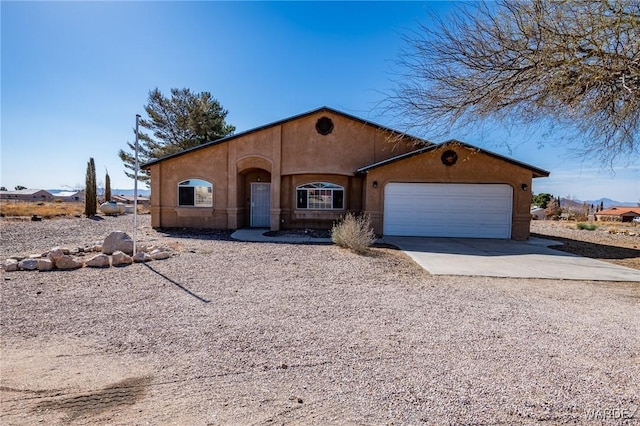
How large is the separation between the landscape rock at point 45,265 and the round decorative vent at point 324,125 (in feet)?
39.5

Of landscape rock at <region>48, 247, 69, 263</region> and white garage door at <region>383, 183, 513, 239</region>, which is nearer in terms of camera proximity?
landscape rock at <region>48, 247, 69, 263</region>

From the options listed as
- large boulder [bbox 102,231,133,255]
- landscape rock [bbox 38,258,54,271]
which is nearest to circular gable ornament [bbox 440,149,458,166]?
large boulder [bbox 102,231,133,255]

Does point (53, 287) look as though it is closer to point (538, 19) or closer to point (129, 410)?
point (129, 410)

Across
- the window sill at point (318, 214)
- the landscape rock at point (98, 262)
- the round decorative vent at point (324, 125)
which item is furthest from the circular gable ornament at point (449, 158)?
the landscape rock at point (98, 262)

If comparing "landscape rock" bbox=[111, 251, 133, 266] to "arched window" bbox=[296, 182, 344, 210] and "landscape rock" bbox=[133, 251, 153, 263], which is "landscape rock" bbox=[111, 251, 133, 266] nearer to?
"landscape rock" bbox=[133, 251, 153, 263]

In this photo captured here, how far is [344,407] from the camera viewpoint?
9.43 feet

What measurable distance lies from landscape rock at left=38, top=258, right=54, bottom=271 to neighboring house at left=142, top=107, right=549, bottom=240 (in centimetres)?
951

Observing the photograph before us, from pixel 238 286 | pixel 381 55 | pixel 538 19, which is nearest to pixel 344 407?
pixel 238 286

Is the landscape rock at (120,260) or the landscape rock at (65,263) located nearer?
the landscape rock at (65,263)

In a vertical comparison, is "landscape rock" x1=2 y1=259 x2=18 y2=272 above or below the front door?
below

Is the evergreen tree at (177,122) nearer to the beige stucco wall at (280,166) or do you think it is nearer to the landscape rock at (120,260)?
the beige stucco wall at (280,166)

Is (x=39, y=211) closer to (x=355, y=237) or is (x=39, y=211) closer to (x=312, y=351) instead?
(x=355, y=237)

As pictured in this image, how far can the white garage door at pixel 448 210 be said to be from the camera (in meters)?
14.7

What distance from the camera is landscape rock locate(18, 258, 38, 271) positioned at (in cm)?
764
